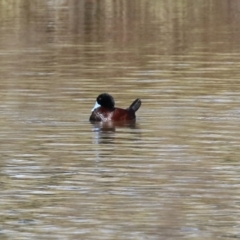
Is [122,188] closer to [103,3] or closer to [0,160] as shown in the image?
[0,160]

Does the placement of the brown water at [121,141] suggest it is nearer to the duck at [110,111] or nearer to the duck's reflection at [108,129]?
the duck's reflection at [108,129]

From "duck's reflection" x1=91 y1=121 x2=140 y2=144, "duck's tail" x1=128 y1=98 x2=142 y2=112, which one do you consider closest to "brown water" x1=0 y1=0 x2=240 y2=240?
"duck's reflection" x1=91 y1=121 x2=140 y2=144

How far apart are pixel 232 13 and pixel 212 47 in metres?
14.4

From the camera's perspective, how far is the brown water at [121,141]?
1059 cm

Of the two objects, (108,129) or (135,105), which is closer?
(108,129)

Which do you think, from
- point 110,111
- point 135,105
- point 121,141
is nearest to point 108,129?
point 110,111

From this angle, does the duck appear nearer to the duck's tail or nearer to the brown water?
the duck's tail

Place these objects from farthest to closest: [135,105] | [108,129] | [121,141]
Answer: [135,105] → [108,129] → [121,141]

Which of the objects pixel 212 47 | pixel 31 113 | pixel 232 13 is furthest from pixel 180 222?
pixel 232 13

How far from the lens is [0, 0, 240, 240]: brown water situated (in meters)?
10.6

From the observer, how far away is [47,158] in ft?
45.2

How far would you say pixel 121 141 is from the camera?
49.7 feet

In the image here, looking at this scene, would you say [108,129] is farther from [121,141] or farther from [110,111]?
[121,141]

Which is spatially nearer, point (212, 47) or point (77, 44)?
point (212, 47)
